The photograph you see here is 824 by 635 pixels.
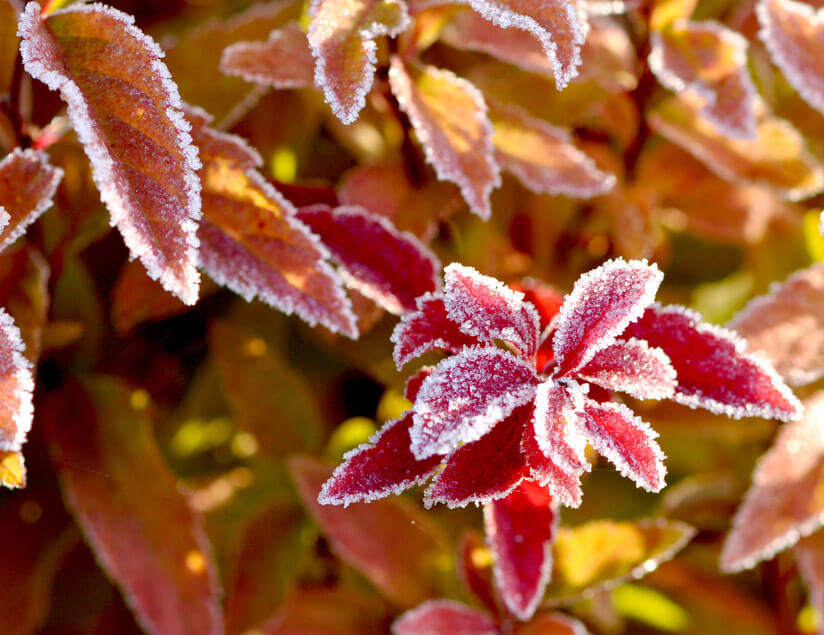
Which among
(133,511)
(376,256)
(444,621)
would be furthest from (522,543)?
(133,511)

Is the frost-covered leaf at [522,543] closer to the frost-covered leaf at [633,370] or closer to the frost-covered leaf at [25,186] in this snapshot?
the frost-covered leaf at [633,370]

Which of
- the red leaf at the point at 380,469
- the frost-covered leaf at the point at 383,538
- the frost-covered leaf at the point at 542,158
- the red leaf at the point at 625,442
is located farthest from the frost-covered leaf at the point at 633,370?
the frost-covered leaf at the point at 383,538

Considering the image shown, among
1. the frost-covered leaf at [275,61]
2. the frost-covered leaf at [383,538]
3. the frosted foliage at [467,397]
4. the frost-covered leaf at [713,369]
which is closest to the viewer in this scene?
the frosted foliage at [467,397]

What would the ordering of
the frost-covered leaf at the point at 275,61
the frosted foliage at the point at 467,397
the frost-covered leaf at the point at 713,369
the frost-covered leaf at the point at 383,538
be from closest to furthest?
the frosted foliage at the point at 467,397 → the frost-covered leaf at the point at 713,369 → the frost-covered leaf at the point at 275,61 → the frost-covered leaf at the point at 383,538

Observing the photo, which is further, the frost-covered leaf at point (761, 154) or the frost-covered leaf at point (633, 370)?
the frost-covered leaf at point (761, 154)

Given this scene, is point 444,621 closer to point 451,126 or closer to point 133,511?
point 133,511

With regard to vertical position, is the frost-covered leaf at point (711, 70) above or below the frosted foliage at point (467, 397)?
above

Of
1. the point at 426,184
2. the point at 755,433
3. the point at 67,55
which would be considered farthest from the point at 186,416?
the point at 755,433
